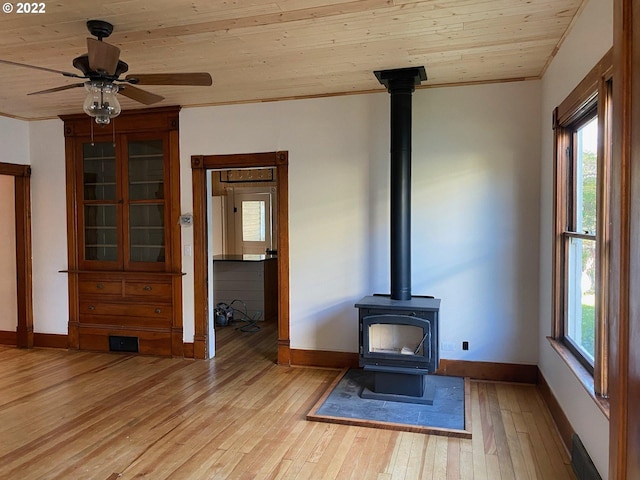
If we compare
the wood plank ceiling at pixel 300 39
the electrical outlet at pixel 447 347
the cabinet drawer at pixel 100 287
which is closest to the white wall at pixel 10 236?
the cabinet drawer at pixel 100 287

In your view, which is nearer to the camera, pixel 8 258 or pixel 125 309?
pixel 125 309

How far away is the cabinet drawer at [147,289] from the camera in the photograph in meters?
4.89

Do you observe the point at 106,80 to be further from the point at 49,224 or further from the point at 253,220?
the point at 253,220

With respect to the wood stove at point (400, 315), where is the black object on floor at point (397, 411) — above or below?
below

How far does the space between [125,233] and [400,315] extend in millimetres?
3223

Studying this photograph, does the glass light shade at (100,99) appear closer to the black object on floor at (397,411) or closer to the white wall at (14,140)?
the black object on floor at (397,411)

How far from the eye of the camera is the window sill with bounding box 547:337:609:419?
215 centimetres

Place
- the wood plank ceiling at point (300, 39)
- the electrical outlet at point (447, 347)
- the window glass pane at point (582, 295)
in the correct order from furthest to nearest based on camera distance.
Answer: the electrical outlet at point (447, 347)
the window glass pane at point (582, 295)
the wood plank ceiling at point (300, 39)

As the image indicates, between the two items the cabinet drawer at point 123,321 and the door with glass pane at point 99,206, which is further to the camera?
the door with glass pane at point 99,206

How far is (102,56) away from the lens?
7.89 feet

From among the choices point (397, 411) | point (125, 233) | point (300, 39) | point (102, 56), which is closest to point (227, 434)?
point (397, 411)

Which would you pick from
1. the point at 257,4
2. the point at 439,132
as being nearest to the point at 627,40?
the point at 257,4

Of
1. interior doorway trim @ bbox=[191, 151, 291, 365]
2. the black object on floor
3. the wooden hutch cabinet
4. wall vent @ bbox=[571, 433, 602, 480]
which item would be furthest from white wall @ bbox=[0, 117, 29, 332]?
wall vent @ bbox=[571, 433, 602, 480]

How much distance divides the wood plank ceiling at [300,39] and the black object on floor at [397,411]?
8.68 feet
